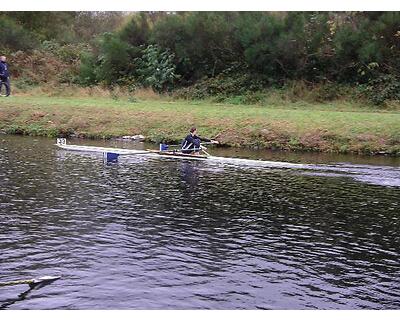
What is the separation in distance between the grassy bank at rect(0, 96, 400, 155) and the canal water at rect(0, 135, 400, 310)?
7708mm

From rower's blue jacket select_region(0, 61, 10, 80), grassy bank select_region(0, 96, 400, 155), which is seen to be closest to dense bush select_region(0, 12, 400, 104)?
grassy bank select_region(0, 96, 400, 155)

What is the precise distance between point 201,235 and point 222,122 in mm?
25184

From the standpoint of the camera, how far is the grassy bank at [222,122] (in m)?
38.2

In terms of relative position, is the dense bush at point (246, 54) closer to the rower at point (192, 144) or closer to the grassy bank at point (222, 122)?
the grassy bank at point (222, 122)

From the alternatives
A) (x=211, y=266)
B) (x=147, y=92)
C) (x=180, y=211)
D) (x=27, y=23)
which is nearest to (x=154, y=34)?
(x=147, y=92)

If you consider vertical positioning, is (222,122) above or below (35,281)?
above

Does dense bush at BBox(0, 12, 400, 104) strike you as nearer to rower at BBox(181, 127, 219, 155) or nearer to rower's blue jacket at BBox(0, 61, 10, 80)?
rower at BBox(181, 127, 219, 155)

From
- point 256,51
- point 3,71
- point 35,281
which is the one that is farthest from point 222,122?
point 35,281

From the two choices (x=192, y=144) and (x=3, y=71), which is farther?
(x=3, y=71)

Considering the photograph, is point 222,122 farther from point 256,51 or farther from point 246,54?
point 246,54

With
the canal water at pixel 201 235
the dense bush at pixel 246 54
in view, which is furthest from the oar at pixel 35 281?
the dense bush at pixel 246 54

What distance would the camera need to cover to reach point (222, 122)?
140ft

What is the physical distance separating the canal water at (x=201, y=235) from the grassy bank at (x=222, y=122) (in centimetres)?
771

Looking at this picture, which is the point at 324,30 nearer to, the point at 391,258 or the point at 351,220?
the point at 351,220
